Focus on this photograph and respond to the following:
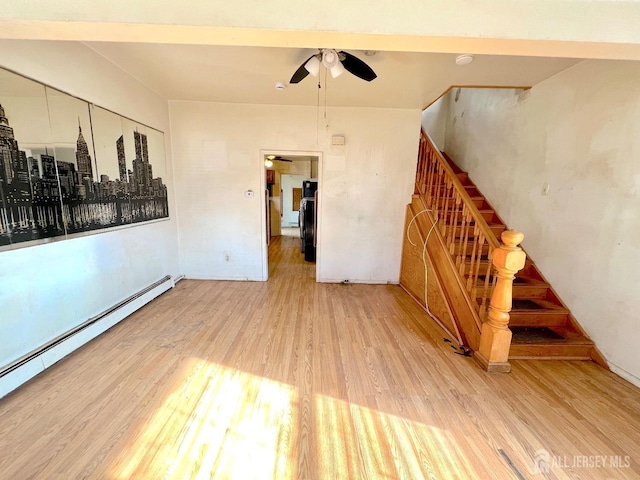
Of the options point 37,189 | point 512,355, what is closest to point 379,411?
point 512,355

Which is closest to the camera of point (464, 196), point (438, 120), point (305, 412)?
point (305, 412)

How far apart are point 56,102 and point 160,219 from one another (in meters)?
1.66

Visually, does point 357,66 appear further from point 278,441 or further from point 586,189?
point 278,441

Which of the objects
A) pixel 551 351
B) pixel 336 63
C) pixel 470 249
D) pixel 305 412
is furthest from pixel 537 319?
pixel 336 63

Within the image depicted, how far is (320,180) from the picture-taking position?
3.80m

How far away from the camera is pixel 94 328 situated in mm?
2305

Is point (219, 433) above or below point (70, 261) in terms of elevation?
below

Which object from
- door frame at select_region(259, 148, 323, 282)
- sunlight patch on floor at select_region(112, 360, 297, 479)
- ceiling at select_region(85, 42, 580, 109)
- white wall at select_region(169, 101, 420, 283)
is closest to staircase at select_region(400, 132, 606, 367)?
white wall at select_region(169, 101, 420, 283)

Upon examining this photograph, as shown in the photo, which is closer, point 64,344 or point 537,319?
point 64,344

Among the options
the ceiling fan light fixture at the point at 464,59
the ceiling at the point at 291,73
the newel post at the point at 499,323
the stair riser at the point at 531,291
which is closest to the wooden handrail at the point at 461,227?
the newel post at the point at 499,323

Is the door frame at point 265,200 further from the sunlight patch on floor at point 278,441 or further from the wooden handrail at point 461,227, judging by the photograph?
the sunlight patch on floor at point 278,441

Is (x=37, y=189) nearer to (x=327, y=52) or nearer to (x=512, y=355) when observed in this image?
(x=327, y=52)

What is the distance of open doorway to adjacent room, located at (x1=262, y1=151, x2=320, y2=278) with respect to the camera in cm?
449

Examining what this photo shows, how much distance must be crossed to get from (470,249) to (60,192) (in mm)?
4116
